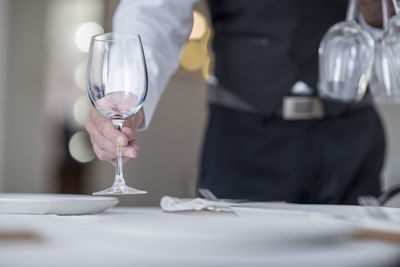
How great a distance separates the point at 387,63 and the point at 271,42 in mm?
441

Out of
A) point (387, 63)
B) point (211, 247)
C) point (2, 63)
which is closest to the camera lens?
point (211, 247)

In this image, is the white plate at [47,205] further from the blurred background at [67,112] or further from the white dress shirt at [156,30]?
the blurred background at [67,112]

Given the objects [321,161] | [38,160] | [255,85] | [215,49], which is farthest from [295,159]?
[38,160]

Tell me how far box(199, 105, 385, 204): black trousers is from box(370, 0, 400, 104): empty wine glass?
→ 14.0 inches

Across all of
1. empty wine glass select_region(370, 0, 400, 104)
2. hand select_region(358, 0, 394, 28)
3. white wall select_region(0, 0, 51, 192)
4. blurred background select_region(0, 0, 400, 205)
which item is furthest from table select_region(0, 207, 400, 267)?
white wall select_region(0, 0, 51, 192)

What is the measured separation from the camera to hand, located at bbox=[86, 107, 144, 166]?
30.1 inches

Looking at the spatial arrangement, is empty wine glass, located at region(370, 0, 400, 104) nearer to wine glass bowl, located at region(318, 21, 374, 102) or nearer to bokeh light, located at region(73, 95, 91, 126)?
wine glass bowl, located at region(318, 21, 374, 102)

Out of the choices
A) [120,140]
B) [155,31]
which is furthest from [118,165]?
[155,31]

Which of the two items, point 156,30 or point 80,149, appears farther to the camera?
point 80,149

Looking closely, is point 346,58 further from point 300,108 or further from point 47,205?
point 47,205

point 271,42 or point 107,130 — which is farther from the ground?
point 271,42

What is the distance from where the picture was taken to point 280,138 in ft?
4.35

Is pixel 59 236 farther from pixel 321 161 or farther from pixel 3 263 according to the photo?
pixel 321 161

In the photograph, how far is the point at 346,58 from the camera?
37.9 inches
